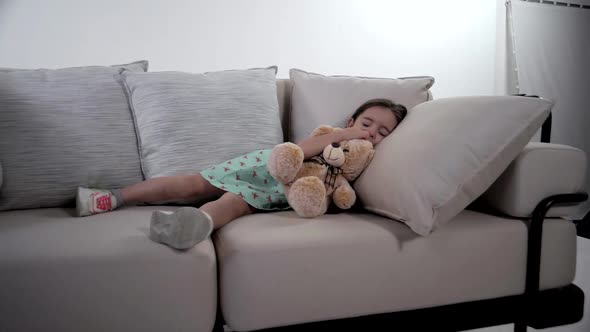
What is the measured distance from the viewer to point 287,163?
1.18 m

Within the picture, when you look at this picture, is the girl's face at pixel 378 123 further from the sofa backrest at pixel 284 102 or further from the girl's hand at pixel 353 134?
the sofa backrest at pixel 284 102

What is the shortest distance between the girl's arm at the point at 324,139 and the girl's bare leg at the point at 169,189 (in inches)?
12.7

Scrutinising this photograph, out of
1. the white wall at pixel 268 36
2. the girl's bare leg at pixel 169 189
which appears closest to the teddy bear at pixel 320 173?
the girl's bare leg at pixel 169 189

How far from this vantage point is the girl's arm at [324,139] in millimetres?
1285

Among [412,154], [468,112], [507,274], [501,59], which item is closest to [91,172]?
[412,154]

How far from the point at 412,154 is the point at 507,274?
0.39 metres

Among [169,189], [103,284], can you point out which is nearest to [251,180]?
[169,189]

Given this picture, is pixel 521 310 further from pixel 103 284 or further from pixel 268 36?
pixel 268 36

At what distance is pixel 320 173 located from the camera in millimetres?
1253

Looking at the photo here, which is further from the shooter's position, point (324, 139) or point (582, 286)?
point (582, 286)

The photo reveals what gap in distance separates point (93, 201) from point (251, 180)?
460 mm

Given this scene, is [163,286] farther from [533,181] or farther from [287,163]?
[533,181]

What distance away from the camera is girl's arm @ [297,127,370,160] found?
129 centimetres

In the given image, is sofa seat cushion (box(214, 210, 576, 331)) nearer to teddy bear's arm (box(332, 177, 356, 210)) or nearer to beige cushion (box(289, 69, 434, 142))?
teddy bear's arm (box(332, 177, 356, 210))
